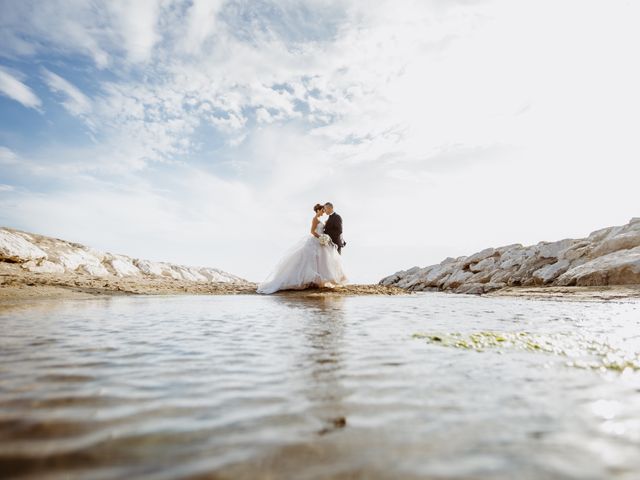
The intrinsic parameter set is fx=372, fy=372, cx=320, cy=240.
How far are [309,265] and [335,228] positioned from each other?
215 centimetres

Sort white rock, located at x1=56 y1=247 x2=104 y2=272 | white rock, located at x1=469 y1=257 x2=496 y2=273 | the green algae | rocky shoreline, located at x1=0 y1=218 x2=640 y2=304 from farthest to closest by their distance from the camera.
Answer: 1. white rock, located at x1=469 y1=257 x2=496 y2=273
2. white rock, located at x1=56 y1=247 x2=104 y2=272
3. rocky shoreline, located at x1=0 y1=218 x2=640 y2=304
4. the green algae

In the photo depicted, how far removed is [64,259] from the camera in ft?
68.4

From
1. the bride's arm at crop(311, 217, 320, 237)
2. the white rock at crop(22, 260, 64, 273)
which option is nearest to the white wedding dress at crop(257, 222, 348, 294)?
the bride's arm at crop(311, 217, 320, 237)

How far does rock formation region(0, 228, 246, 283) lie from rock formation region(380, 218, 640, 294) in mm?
23615

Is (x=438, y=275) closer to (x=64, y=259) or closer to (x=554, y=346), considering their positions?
(x=64, y=259)

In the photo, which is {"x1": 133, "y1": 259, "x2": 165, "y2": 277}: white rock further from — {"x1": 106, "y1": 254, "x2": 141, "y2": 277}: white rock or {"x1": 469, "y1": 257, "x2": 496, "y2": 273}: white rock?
{"x1": 469, "y1": 257, "x2": 496, "y2": 273}: white rock

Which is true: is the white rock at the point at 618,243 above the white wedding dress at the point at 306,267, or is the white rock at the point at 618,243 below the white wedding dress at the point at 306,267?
above

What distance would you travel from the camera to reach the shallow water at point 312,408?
5.38 feet

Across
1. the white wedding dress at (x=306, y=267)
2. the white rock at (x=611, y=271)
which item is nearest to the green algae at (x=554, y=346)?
the white wedding dress at (x=306, y=267)

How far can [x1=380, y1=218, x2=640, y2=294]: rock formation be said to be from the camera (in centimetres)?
1564

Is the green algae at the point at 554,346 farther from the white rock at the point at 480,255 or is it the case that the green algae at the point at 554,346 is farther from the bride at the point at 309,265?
the white rock at the point at 480,255

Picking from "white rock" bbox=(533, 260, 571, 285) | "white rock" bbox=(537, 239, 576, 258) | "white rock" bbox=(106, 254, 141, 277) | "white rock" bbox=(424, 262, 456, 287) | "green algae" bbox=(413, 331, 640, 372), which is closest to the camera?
"green algae" bbox=(413, 331, 640, 372)

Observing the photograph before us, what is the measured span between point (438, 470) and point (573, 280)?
19.0m

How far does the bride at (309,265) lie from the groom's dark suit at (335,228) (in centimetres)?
53
